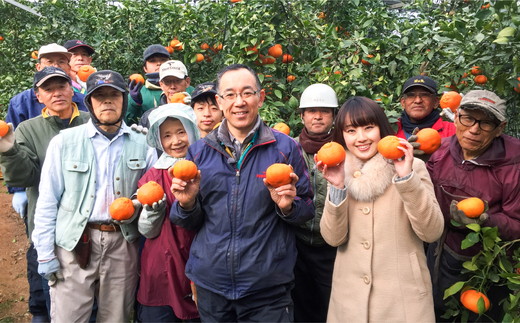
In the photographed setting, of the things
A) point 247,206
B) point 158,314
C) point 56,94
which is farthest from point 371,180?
point 56,94

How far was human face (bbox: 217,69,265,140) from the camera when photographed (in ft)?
6.85

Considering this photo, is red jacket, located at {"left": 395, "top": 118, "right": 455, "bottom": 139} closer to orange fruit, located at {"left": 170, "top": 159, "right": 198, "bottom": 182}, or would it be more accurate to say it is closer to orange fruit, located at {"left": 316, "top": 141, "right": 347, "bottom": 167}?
orange fruit, located at {"left": 316, "top": 141, "right": 347, "bottom": 167}

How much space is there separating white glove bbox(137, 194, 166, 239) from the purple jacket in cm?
171

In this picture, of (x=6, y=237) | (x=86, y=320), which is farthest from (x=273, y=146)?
(x=6, y=237)

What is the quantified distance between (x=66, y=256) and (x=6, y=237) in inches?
161

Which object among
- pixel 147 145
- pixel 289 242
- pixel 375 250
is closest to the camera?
pixel 375 250

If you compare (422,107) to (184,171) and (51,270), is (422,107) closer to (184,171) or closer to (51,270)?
(184,171)

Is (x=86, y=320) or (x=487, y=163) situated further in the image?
(x=86, y=320)

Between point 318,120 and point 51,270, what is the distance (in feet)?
6.51

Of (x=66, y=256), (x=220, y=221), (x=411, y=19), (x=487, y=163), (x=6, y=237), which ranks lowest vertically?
(x=6, y=237)

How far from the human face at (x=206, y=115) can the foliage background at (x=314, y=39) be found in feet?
1.75

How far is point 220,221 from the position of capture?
2096 millimetres

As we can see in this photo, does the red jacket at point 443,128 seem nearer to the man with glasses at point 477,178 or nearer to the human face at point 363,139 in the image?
the man with glasses at point 477,178

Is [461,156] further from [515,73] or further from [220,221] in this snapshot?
[220,221]
